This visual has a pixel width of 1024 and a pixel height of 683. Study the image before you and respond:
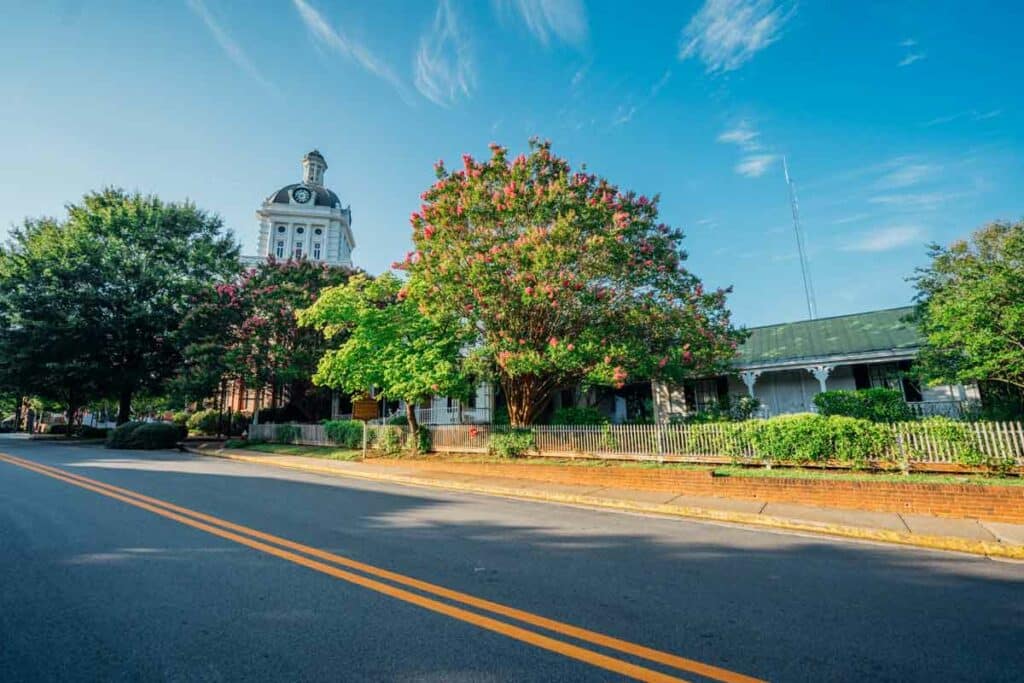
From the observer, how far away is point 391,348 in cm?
1593

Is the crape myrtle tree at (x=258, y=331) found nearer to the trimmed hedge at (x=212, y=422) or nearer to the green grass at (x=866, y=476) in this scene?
the trimmed hedge at (x=212, y=422)

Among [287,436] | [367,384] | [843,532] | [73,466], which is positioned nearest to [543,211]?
[367,384]

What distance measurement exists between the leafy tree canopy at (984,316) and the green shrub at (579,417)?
29.6 ft

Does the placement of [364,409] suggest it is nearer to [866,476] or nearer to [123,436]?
[866,476]

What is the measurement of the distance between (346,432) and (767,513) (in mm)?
17967

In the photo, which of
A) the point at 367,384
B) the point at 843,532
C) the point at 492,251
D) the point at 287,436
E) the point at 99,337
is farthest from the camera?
the point at 99,337

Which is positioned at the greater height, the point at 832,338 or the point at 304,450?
the point at 832,338

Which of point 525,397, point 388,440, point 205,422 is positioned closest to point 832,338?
point 525,397

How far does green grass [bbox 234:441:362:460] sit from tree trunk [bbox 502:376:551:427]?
21.5 feet

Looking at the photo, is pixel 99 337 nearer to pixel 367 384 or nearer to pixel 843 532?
pixel 367 384

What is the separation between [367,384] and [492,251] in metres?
6.69

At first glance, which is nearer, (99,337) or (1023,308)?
(1023,308)

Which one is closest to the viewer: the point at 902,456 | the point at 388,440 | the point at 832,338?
the point at 902,456

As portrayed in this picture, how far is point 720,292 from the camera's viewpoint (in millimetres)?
15547
